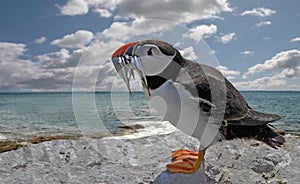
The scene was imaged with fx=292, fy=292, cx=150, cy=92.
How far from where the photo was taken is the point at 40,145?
13.9 ft

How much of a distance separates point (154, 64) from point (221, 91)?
36.2 inches

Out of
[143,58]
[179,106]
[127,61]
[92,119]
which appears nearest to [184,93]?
[179,106]

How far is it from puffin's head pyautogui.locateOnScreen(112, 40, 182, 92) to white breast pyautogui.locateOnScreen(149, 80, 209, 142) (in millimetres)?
228

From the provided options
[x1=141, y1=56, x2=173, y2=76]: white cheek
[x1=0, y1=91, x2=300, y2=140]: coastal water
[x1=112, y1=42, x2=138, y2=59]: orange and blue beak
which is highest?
[x1=112, y1=42, x2=138, y2=59]: orange and blue beak

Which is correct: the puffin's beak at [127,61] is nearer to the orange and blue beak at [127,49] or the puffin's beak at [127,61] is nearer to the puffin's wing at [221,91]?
the orange and blue beak at [127,49]

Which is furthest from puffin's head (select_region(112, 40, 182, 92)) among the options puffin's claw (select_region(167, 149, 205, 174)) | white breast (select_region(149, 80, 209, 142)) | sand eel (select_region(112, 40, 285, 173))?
puffin's claw (select_region(167, 149, 205, 174))

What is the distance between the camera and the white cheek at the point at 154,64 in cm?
329

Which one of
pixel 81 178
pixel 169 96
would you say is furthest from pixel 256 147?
pixel 81 178

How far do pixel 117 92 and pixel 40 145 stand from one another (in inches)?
53.0

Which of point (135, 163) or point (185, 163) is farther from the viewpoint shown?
point (135, 163)

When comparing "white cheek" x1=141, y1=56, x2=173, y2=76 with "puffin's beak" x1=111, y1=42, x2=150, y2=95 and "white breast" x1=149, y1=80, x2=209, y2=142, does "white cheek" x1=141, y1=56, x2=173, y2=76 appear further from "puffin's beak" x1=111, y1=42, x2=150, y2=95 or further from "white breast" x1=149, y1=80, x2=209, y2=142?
"white breast" x1=149, y1=80, x2=209, y2=142

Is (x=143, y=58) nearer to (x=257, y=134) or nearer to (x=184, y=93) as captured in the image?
(x=184, y=93)

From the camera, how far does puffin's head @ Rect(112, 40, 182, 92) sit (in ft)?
10.6

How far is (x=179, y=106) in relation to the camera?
3316 millimetres
